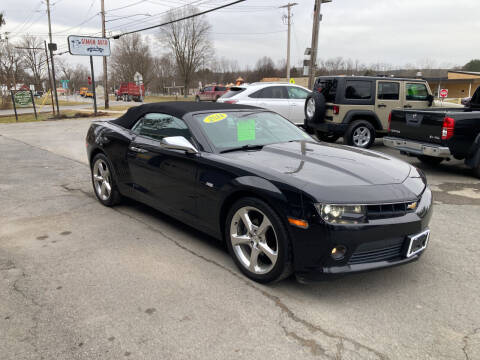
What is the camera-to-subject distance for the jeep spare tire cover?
978 centimetres

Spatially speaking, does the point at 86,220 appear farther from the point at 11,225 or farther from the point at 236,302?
the point at 236,302

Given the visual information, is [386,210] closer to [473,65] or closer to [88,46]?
[88,46]

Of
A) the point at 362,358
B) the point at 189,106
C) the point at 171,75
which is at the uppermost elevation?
the point at 171,75

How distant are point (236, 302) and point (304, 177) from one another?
110 cm

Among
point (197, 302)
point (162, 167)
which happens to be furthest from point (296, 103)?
point (197, 302)

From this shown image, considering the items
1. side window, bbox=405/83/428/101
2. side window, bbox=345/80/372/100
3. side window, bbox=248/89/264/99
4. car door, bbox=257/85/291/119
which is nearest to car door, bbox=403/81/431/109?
side window, bbox=405/83/428/101

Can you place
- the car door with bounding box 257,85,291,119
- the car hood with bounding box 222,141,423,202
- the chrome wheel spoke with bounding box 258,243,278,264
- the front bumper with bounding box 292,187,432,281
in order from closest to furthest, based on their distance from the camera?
the front bumper with bounding box 292,187,432,281
the car hood with bounding box 222,141,423,202
the chrome wheel spoke with bounding box 258,243,278,264
the car door with bounding box 257,85,291,119

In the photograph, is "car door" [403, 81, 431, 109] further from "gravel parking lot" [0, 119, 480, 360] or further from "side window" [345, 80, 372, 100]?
"gravel parking lot" [0, 119, 480, 360]

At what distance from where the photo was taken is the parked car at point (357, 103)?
9.76m

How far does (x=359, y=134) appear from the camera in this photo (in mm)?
9992

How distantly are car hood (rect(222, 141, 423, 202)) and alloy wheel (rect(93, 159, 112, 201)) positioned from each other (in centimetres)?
235

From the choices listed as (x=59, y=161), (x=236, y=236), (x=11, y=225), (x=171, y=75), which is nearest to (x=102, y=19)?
(x=59, y=161)

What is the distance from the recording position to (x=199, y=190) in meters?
3.59

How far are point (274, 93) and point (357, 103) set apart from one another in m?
2.89
